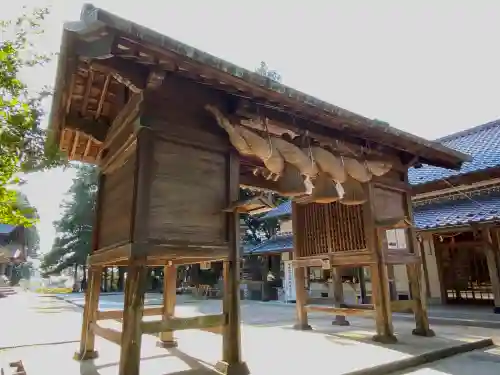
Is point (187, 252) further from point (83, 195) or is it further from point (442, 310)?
point (83, 195)

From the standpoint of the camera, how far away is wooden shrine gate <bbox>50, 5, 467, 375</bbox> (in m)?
3.49

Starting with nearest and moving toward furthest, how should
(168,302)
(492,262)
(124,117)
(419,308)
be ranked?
(124,117)
(168,302)
(419,308)
(492,262)

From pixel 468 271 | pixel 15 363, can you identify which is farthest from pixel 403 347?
pixel 468 271

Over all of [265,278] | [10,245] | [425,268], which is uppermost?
[10,245]

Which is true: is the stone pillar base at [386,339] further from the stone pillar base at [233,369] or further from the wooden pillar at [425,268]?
the wooden pillar at [425,268]

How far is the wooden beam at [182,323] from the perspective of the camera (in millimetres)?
3532

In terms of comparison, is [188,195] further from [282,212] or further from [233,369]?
[282,212]

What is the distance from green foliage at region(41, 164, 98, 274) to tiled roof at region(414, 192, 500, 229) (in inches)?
1030

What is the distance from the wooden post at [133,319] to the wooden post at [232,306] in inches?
38.6

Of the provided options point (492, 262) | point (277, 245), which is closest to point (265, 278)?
point (277, 245)

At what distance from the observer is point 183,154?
414 cm

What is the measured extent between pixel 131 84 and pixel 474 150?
45.2ft

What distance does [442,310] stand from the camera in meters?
11.2

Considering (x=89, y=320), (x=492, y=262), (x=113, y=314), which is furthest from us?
(x=492, y=262)
